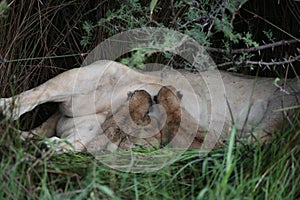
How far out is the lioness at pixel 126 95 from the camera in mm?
3408

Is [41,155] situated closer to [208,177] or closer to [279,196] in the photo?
[208,177]

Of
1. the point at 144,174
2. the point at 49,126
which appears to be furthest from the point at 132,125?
Answer: the point at 144,174

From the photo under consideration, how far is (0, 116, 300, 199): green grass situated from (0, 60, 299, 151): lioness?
75 centimetres

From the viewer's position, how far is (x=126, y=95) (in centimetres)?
356

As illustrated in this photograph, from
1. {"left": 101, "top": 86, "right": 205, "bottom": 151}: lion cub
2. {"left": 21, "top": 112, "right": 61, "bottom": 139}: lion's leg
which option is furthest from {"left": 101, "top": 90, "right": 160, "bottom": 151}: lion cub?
{"left": 21, "top": 112, "right": 61, "bottom": 139}: lion's leg

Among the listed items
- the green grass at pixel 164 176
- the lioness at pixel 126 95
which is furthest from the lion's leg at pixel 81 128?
the green grass at pixel 164 176

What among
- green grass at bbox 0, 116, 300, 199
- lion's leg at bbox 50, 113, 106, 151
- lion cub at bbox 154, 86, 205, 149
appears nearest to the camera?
green grass at bbox 0, 116, 300, 199

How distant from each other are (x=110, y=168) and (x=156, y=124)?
0.82 m

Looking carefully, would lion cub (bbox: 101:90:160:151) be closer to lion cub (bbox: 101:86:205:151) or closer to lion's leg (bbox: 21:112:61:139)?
lion cub (bbox: 101:86:205:151)

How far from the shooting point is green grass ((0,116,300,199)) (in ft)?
7.42

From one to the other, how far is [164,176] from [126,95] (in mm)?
1092

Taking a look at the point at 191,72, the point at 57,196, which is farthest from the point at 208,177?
the point at 191,72

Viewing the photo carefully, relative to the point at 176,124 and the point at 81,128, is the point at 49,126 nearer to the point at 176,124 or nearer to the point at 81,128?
the point at 81,128

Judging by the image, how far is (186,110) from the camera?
11.4 feet
